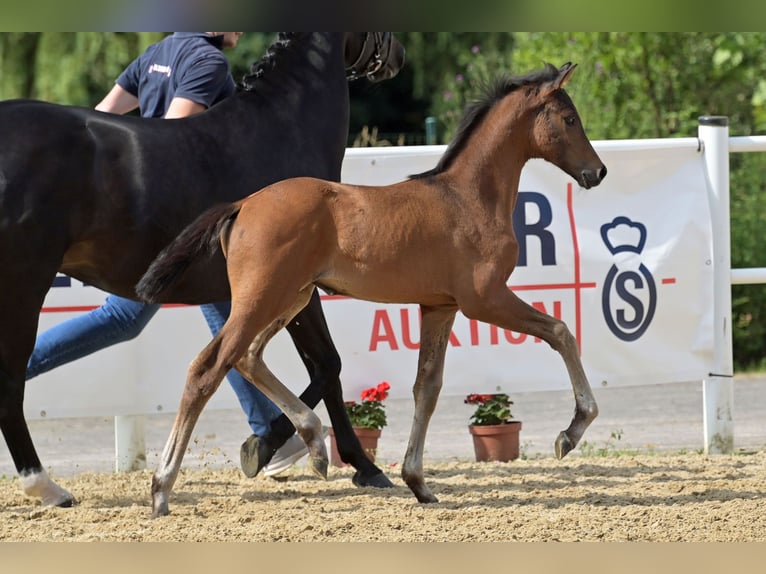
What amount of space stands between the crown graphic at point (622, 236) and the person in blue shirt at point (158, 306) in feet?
6.72

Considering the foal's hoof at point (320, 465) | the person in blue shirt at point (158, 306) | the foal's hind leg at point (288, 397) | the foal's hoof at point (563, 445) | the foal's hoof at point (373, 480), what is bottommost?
the foal's hoof at point (373, 480)

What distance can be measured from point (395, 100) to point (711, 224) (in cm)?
1235

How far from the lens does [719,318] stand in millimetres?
5844

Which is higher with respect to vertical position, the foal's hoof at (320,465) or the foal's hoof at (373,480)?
the foal's hoof at (320,465)

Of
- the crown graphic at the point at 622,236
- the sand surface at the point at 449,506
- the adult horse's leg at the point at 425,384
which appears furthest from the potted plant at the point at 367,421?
the crown graphic at the point at 622,236

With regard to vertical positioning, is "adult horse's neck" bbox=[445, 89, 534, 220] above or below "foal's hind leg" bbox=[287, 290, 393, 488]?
above

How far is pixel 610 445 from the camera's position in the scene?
6.13m

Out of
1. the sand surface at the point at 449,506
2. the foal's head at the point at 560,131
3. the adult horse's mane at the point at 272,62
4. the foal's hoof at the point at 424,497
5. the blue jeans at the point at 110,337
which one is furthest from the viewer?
the blue jeans at the point at 110,337

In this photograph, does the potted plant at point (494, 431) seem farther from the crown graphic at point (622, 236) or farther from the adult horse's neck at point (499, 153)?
the adult horse's neck at point (499, 153)

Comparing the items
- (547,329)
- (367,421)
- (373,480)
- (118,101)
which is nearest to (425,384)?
(547,329)

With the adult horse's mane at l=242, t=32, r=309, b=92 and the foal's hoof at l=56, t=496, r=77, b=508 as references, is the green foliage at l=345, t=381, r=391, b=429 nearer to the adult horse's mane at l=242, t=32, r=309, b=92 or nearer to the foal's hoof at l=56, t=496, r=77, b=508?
the foal's hoof at l=56, t=496, r=77, b=508

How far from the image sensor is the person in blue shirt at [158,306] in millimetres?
4891

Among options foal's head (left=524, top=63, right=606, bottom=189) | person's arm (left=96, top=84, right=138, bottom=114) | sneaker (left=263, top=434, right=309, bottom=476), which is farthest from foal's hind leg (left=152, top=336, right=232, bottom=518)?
person's arm (left=96, top=84, right=138, bottom=114)

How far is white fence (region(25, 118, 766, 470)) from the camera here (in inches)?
214
